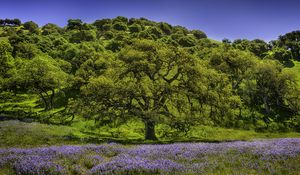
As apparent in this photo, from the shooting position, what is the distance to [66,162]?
12.7m

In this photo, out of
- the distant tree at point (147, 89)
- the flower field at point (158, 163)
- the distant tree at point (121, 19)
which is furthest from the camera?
the distant tree at point (121, 19)

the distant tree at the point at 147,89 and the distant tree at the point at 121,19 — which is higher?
the distant tree at the point at 121,19

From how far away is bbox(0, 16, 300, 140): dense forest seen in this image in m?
29.7

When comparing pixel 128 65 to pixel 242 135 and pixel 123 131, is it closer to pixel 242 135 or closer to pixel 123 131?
pixel 123 131

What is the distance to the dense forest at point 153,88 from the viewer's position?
29.7 metres

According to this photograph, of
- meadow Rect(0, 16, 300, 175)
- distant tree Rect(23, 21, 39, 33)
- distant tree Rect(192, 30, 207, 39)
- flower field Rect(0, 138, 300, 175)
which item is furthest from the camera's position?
distant tree Rect(192, 30, 207, 39)

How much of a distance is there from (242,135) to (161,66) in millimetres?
17141

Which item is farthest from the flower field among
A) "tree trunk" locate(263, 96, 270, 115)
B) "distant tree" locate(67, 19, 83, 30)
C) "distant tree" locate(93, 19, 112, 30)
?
"distant tree" locate(93, 19, 112, 30)

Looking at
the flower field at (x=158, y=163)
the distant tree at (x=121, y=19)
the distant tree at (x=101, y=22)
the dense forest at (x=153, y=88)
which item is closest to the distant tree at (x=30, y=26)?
the distant tree at (x=101, y=22)

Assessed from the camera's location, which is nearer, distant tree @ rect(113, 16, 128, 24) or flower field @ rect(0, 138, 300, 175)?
flower field @ rect(0, 138, 300, 175)

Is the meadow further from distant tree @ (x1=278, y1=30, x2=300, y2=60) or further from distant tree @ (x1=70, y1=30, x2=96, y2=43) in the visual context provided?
distant tree @ (x1=278, y1=30, x2=300, y2=60)

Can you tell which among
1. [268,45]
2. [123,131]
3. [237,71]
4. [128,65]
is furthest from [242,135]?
[268,45]

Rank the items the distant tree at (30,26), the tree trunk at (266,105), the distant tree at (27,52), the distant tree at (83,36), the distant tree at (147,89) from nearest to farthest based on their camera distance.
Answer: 1. the distant tree at (147,89)
2. the tree trunk at (266,105)
3. the distant tree at (27,52)
4. the distant tree at (83,36)
5. the distant tree at (30,26)

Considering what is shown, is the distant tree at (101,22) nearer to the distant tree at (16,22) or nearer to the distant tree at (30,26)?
the distant tree at (30,26)
